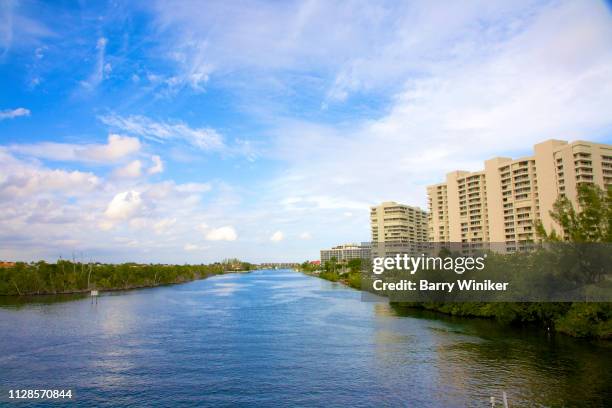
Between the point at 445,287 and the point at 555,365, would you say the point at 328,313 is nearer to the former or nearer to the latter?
the point at 445,287

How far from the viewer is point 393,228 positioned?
137375 mm

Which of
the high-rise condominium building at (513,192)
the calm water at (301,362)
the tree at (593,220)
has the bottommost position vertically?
the calm water at (301,362)

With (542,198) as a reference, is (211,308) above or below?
below

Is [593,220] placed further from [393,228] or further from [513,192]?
[393,228]

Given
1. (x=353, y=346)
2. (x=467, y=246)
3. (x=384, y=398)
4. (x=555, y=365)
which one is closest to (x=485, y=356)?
(x=555, y=365)

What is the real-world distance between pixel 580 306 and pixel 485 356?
33.9 feet

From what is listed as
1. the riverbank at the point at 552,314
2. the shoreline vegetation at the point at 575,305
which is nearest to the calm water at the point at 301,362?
the riverbank at the point at 552,314

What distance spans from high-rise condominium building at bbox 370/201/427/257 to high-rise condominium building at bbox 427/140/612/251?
88.1 ft

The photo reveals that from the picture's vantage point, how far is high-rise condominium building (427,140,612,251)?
7019 cm

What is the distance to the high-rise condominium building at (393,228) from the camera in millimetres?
→ 134000

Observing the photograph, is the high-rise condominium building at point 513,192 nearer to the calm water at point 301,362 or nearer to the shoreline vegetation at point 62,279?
the calm water at point 301,362

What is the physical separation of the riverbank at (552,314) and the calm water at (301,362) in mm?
1628

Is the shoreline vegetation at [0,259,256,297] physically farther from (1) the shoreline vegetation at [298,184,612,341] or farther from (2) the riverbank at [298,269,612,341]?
(1) the shoreline vegetation at [298,184,612,341]

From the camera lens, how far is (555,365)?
2739 centimetres
